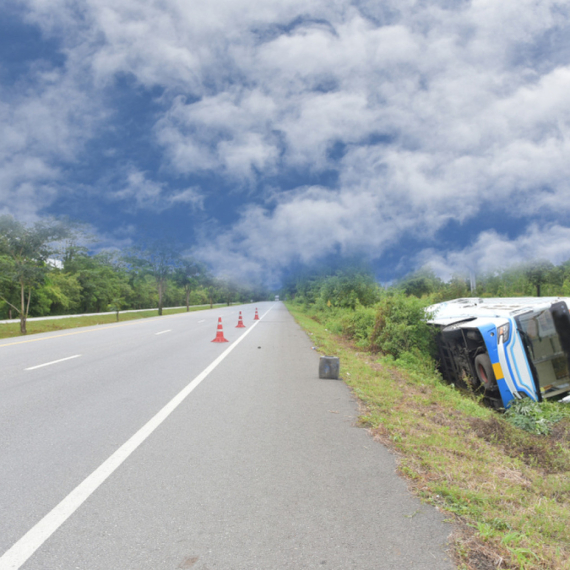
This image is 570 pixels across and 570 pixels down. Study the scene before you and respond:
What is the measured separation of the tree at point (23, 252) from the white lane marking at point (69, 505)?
2271cm

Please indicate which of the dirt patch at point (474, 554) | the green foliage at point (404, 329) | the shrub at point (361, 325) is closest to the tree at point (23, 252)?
the shrub at point (361, 325)

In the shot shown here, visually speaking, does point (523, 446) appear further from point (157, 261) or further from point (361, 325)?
point (157, 261)

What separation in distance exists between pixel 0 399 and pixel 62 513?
15.2 ft

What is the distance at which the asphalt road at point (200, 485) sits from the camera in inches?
114

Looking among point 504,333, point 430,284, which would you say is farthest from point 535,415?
point 430,284

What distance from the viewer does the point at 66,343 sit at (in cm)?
1614

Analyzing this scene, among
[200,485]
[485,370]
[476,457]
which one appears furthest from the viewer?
[485,370]

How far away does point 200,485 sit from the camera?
3920 millimetres

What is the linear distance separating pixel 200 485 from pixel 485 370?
7153mm

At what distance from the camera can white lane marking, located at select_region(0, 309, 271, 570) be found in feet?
9.30

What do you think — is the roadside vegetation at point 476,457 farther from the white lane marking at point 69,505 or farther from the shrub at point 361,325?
the shrub at point 361,325

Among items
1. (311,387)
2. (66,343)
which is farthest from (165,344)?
(311,387)

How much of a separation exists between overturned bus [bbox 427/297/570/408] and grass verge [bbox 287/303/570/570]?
3.14 feet

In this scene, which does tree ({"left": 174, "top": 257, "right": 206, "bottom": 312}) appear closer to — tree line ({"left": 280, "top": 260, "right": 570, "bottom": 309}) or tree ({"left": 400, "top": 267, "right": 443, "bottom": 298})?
tree line ({"left": 280, "top": 260, "right": 570, "bottom": 309})
